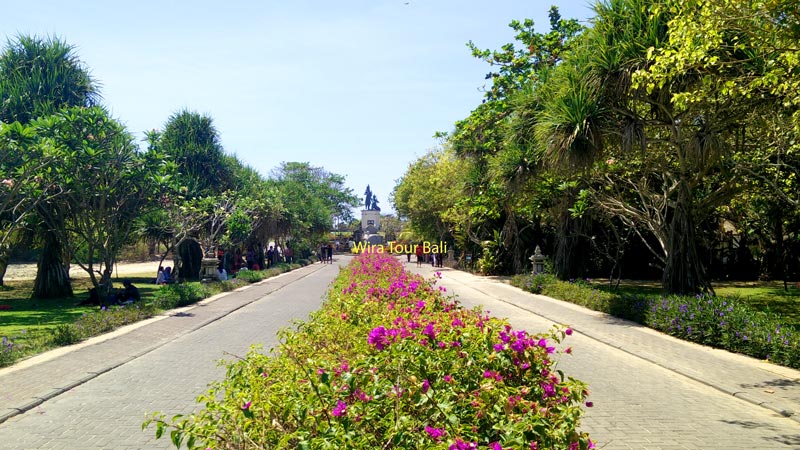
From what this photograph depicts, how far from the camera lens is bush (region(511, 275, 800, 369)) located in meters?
9.43

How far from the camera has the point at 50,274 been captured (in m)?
22.9

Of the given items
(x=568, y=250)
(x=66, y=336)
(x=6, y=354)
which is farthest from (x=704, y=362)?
(x=568, y=250)

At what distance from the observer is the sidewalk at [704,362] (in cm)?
736

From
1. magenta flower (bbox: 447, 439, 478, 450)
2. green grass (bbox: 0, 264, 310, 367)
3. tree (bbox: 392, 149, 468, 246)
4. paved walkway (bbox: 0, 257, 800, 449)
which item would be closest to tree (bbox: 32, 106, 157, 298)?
green grass (bbox: 0, 264, 310, 367)

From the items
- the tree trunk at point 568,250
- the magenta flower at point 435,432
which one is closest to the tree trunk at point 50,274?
the tree trunk at point 568,250

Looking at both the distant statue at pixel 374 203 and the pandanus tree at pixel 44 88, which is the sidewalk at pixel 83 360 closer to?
the pandanus tree at pixel 44 88

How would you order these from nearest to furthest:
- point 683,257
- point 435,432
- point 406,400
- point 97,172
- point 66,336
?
point 435,432 < point 406,400 < point 66,336 < point 683,257 < point 97,172

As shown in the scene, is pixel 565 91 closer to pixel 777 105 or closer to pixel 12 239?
pixel 777 105

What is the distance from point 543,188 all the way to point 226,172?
822 inches

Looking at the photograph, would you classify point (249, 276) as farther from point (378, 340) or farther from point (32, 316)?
point (378, 340)

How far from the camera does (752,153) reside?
1705 cm

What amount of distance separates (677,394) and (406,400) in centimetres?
556

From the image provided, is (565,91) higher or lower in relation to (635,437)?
higher

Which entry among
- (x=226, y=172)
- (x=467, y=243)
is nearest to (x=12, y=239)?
(x=226, y=172)
